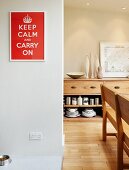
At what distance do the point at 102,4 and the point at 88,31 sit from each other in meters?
0.63

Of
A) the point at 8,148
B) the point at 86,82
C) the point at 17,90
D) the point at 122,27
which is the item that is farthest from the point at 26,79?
the point at 122,27

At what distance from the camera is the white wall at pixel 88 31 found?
4594 millimetres

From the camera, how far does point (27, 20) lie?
246 cm

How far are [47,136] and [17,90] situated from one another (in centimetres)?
61

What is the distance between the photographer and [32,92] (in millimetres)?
2555

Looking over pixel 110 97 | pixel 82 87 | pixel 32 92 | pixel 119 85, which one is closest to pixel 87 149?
pixel 110 97

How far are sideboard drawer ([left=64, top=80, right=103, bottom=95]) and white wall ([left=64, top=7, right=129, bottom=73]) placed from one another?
0.50m

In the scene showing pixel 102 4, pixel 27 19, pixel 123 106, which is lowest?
pixel 123 106

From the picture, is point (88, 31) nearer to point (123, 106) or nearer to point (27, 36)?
point (27, 36)

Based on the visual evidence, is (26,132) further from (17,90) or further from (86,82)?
(86,82)

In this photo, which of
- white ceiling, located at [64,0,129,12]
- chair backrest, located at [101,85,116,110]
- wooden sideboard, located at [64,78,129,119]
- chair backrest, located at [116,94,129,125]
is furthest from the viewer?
wooden sideboard, located at [64,78,129,119]

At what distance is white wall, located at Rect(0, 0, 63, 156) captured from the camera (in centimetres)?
246

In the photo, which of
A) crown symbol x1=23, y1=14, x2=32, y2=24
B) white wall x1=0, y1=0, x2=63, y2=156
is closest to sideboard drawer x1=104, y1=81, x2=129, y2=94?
white wall x1=0, y1=0, x2=63, y2=156

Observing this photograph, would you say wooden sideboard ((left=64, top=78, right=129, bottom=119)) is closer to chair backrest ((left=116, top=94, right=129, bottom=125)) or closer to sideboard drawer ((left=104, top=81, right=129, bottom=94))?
sideboard drawer ((left=104, top=81, right=129, bottom=94))
